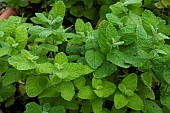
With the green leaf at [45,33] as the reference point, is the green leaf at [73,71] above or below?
below

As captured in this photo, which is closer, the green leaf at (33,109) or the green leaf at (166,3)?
the green leaf at (33,109)

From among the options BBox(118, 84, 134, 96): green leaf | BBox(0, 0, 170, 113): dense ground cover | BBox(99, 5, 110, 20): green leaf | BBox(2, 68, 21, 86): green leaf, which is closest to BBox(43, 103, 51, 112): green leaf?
BBox(0, 0, 170, 113): dense ground cover

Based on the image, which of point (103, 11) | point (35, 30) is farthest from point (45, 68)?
point (103, 11)

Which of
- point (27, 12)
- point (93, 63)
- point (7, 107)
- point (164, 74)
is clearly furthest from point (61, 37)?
point (27, 12)

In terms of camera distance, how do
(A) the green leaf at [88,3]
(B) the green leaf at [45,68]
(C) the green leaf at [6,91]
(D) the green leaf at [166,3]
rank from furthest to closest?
1. (A) the green leaf at [88,3]
2. (D) the green leaf at [166,3]
3. (C) the green leaf at [6,91]
4. (B) the green leaf at [45,68]

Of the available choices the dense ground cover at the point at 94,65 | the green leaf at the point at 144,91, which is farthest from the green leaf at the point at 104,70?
the green leaf at the point at 144,91

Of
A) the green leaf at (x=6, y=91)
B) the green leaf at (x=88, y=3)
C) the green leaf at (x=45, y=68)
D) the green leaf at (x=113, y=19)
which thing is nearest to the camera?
the green leaf at (x=45, y=68)

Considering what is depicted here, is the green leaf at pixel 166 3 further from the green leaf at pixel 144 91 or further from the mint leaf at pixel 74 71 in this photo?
the mint leaf at pixel 74 71
